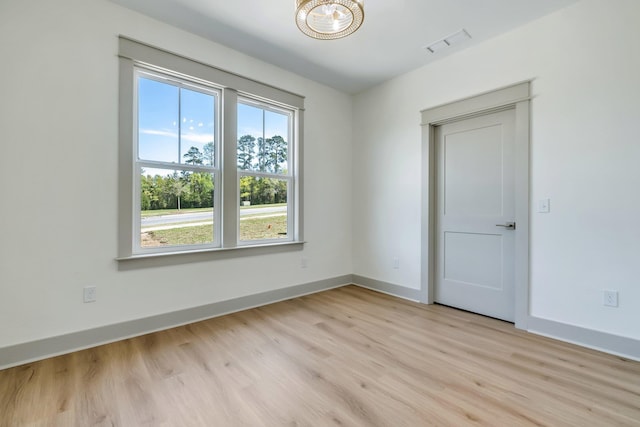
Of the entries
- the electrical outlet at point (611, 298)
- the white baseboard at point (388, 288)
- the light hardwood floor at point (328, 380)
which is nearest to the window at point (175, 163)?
the light hardwood floor at point (328, 380)

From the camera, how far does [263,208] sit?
3508 millimetres

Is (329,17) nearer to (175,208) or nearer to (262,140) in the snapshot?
(262,140)

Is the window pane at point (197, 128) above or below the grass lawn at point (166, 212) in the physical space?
above

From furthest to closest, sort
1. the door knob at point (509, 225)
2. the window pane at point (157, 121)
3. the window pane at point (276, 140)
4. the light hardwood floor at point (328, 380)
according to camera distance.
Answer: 1. the window pane at point (276, 140)
2. the door knob at point (509, 225)
3. the window pane at point (157, 121)
4. the light hardwood floor at point (328, 380)

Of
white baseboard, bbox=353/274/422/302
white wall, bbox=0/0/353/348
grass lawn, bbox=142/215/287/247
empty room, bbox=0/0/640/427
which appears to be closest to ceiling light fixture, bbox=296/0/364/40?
empty room, bbox=0/0/640/427

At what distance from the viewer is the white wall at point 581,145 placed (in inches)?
86.0

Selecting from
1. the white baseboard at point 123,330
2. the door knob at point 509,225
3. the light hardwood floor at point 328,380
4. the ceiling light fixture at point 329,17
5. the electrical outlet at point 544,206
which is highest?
the ceiling light fixture at point 329,17

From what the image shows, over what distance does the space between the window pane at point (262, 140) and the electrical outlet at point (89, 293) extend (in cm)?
171

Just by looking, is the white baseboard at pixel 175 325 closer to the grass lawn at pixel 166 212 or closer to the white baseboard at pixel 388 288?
the grass lawn at pixel 166 212

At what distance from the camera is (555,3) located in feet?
7.84

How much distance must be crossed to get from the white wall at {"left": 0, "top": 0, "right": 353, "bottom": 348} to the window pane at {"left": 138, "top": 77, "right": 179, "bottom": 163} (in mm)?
245

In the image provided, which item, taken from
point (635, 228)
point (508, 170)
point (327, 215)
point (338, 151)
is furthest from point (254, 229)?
point (635, 228)

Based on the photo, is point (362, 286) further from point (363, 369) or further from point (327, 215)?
point (363, 369)

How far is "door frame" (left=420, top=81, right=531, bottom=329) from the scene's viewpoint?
2664 millimetres
